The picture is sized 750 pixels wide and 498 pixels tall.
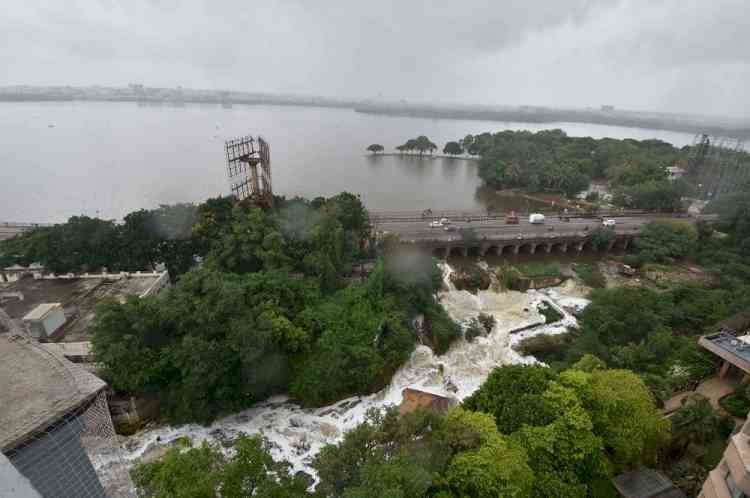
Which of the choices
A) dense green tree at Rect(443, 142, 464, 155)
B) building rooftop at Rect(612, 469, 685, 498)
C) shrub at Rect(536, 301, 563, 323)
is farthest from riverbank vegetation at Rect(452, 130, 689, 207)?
building rooftop at Rect(612, 469, 685, 498)

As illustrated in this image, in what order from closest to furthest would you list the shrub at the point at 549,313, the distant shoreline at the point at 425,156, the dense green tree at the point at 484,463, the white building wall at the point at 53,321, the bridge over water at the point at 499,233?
1. the dense green tree at the point at 484,463
2. the white building wall at the point at 53,321
3. the shrub at the point at 549,313
4. the bridge over water at the point at 499,233
5. the distant shoreline at the point at 425,156

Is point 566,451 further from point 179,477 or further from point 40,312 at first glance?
point 40,312

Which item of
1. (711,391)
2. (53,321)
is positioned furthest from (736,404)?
(53,321)

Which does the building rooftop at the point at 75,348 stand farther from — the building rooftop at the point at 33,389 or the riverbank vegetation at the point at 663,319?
the riverbank vegetation at the point at 663,319

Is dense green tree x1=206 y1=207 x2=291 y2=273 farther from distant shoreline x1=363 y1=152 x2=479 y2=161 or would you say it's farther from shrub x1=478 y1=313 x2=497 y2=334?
distant shoreline x1=363 y1=152 x2=479 y2=161

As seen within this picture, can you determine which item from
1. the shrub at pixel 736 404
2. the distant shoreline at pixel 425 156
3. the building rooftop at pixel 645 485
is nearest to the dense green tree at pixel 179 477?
the building rooftop at pixel 645 485
